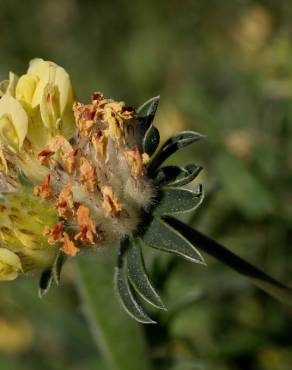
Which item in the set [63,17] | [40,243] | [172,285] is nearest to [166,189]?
[40,243]

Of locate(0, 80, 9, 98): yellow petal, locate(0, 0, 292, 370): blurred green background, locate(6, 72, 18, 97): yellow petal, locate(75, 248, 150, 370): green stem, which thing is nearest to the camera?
locate(6, 72, 18, 97): yellow petal

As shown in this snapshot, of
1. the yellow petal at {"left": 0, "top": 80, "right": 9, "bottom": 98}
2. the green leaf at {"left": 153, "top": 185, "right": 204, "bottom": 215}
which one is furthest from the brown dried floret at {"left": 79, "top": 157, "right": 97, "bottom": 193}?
the yellow petal at {"left": 0, "top": 80, "right": 9, "bottom": 98}

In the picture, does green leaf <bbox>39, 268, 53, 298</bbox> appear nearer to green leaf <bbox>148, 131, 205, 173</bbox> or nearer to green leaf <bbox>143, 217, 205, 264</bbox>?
green leaf <bbox>143, 217, 205, 264</bbox>

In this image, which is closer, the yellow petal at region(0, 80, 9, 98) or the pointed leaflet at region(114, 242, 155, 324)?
the pointed leaflet at region(114, 242, 155, 324)

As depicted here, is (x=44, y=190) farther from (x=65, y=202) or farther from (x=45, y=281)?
(x=45, y=281)

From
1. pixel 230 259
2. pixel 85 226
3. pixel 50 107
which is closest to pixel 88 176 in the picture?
pixel 85 226

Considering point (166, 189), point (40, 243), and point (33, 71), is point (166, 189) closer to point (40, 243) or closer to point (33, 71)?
point (40, 243)
